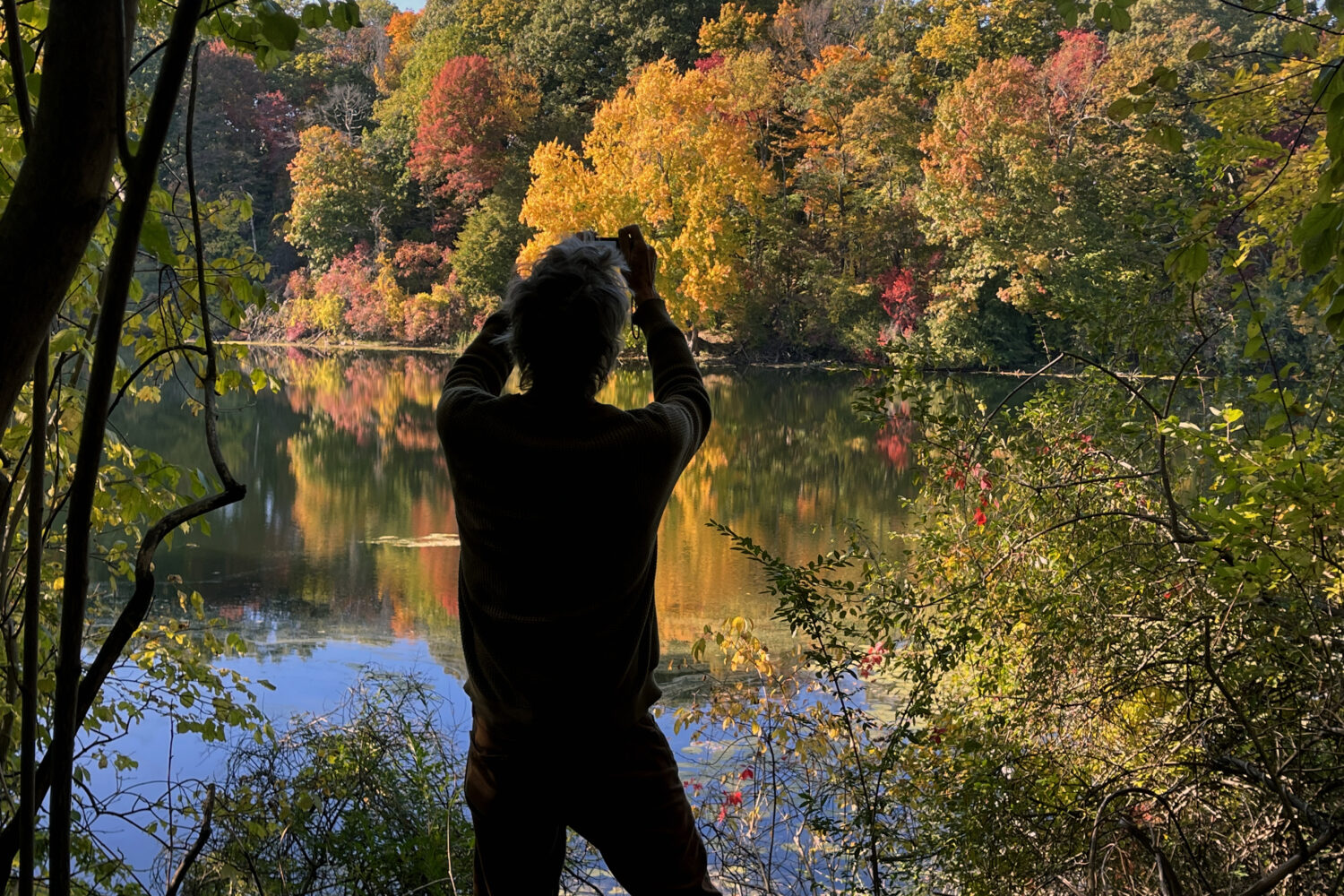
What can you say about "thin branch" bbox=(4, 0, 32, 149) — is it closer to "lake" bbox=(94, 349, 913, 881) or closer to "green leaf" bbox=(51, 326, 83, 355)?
"lake" bbox=(94, 349, 913, 881)

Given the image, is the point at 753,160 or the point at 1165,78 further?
the point at 753,160

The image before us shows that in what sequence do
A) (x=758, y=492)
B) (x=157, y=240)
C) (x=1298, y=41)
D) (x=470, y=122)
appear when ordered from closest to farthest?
(x=157, y=240) → (x=1298, y=41) → (x=758, y=492) → (x=470, y=122)

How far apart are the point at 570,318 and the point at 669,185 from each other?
16572 millimetres

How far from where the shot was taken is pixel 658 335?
A: 4.67 feet

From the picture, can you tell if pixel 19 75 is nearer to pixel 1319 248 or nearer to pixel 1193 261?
pixel 1319 248

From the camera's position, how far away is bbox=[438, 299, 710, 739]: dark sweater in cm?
120

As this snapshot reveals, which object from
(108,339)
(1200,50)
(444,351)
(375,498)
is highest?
(444,351)

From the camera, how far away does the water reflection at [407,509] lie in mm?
6844

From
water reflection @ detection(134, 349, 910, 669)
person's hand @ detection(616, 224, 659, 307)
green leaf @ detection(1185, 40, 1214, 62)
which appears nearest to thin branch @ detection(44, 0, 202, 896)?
person's hand @ detection(616, 224, 659, 307)

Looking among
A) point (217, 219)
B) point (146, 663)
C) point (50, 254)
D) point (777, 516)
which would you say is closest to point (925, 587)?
point (146, 663)

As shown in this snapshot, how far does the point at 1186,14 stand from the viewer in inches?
802

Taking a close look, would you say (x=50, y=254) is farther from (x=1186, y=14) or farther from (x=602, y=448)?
(x=1186, y=14)

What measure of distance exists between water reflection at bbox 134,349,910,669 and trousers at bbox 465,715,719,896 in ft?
8.57

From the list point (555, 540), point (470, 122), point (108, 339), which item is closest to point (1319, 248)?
point (555, 540)
